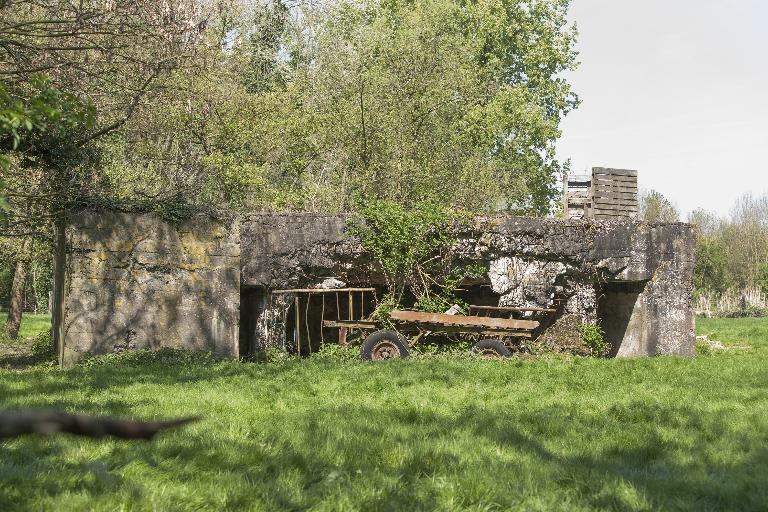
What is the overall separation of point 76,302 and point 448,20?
95.1ft

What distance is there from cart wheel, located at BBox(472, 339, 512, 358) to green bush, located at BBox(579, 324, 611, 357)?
2980 millimetres

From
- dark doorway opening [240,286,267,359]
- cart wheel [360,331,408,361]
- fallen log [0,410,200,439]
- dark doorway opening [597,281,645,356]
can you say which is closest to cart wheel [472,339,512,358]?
cart wheel [360,331,408,361]

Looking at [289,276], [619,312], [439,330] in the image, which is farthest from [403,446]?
[619,312]

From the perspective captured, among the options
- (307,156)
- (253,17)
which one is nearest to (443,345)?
(307,156)

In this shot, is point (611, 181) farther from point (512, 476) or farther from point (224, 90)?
point (512, 476)

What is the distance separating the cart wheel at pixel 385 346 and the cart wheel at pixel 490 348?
1.43m

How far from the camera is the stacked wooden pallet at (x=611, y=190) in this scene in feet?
74.5

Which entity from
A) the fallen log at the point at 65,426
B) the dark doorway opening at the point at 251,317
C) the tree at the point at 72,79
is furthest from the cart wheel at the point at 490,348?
the fallen log at the point at 65,426

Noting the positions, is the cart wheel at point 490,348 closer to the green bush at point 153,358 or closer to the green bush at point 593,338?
the green bush at point 593,338

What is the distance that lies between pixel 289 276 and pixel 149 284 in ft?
10.0

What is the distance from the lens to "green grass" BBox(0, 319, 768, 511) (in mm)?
5148

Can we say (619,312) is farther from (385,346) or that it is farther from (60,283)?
(60,283)

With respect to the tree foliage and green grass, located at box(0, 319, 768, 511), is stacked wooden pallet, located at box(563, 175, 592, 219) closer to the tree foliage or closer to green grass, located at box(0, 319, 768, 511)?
the tree foliage

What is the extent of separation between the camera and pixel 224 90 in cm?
2512
